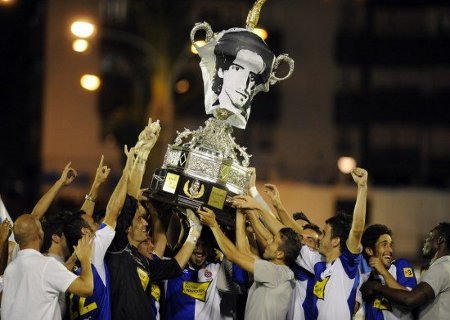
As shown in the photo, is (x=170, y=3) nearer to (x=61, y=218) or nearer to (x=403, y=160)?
(x=61, y=218)

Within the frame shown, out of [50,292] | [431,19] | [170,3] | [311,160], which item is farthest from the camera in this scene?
[431,19]

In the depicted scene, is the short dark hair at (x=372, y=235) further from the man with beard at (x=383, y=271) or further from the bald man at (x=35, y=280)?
the bald man at (x=35, y=280)

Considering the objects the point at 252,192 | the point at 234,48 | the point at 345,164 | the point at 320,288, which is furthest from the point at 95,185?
the point at 345,164

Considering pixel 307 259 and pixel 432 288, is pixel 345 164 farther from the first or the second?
pixel 432 288

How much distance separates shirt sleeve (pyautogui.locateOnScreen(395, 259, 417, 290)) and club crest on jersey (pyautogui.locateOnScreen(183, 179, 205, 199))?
6.82ft

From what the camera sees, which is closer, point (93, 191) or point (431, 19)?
point (93, 191)

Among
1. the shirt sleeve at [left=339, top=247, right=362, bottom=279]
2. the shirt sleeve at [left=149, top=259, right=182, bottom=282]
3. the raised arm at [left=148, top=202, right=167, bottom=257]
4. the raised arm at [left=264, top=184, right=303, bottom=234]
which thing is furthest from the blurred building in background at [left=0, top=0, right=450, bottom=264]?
the shirt sleeve at [left=339, top=247, right=362, bottom=279]

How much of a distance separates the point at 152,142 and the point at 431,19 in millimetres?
36864

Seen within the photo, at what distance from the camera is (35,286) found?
8.88 metres

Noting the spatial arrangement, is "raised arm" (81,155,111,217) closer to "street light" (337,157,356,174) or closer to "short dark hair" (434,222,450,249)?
"short dark hair" (434,222,450,249)

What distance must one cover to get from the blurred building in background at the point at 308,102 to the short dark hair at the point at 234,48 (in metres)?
25.5

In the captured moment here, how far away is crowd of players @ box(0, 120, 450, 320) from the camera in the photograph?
9.03 metres

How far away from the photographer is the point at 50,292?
8883 millimetres

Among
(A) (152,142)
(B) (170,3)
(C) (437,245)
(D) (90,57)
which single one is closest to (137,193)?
(A) (152,142)
